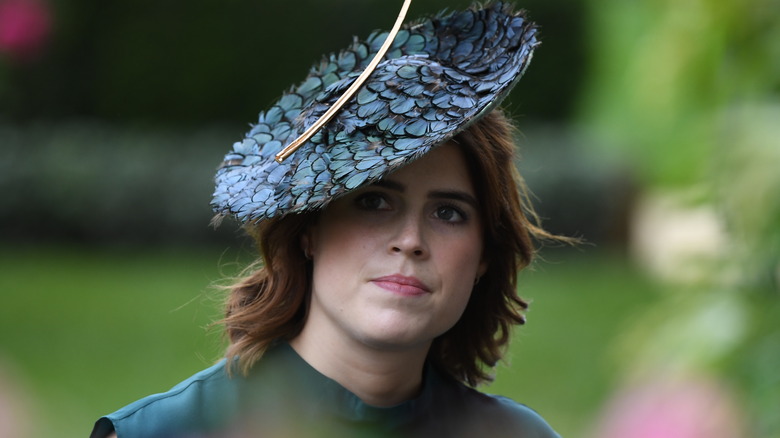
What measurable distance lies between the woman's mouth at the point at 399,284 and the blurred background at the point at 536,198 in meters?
0.38

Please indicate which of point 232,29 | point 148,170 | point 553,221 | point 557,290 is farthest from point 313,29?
point 557,290

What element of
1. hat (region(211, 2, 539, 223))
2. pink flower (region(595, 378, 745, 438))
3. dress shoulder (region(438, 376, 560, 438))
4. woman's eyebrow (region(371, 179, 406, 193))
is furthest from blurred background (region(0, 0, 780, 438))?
woman's eyebrow (region(371, 179, 406, 193))

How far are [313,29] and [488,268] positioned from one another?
341 inches

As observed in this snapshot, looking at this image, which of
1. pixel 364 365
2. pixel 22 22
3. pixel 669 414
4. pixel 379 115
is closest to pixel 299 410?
pixel 364 365

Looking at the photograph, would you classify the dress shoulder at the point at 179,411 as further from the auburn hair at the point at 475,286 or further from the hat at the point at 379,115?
the hat at the point at 379,115

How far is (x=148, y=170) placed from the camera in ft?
32.4

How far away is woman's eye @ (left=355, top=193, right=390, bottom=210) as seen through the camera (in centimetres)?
197

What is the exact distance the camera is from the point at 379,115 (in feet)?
6.18

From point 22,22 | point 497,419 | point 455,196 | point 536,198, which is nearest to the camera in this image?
point 455,196

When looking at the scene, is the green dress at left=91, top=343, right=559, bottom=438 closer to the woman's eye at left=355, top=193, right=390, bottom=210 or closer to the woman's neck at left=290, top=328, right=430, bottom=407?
the woman's neck at left=290, top=328, right=430, bottom=407

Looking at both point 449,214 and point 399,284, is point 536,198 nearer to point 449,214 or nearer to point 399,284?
→ point 449,214

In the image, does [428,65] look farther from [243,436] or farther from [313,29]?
[313,29]

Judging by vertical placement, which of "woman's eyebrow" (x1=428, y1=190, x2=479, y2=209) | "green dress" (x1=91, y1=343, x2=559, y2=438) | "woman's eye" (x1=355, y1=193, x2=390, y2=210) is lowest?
"green dress" (x1=91, y1=343, x2=559, y2=438)

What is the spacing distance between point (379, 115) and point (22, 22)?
2224 millimetres
